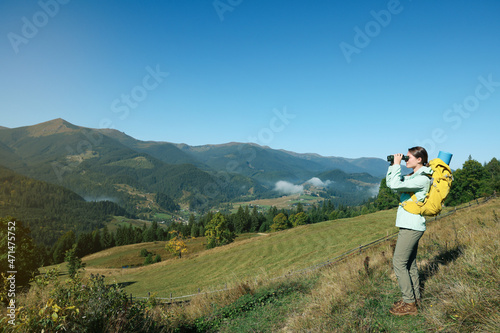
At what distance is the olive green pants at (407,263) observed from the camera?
3.97 m

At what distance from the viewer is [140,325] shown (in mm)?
4129

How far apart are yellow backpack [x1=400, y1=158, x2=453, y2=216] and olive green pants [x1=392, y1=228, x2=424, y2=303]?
40cm

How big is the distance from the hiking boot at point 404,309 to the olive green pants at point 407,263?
2.8 inches

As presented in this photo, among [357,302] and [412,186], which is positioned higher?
[412,186]

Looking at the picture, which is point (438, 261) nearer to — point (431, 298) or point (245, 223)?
point (431, 298)

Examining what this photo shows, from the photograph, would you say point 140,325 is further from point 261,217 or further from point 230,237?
point 261,217

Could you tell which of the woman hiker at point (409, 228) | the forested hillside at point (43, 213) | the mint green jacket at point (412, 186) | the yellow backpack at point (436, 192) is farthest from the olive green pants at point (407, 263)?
the forested hillside at point (43, 213)

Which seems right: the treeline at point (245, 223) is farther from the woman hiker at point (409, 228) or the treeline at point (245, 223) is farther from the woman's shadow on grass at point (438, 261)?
the woman hiker at point (409, 228)

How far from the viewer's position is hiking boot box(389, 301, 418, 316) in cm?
388

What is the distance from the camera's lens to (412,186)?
395 centimetres

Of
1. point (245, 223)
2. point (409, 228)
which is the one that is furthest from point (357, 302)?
point (245, 223)

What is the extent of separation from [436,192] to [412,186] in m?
0.35

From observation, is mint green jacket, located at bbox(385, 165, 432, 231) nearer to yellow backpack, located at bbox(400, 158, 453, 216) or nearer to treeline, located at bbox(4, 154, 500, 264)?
yellow backpack, located at bbox(400, 158, 453, 216)

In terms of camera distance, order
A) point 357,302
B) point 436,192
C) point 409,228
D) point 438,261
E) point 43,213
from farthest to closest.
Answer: point 43,213 < point 438,261 < point 357,302 < point 409,228 < point 436,192
